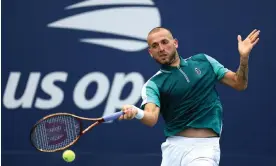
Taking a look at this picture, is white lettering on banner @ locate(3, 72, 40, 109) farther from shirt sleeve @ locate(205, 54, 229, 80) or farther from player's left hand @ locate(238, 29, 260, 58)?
player's left hand @ locate(238, 29, 260, 58)

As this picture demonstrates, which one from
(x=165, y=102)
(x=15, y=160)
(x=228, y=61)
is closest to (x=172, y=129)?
(x=165, y=102)

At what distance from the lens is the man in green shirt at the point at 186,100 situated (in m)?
5.74

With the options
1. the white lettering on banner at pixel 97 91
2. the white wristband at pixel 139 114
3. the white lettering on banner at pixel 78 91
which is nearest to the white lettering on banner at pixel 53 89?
the white lettering on banner at pixel 78 91

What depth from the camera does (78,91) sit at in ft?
26.4

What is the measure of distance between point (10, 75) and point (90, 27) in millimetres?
921

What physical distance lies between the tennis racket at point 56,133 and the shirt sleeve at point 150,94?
458 millimetres

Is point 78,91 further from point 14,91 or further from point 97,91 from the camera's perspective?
point 14,91

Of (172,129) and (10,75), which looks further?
(10,75)

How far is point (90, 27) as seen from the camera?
8.03 m

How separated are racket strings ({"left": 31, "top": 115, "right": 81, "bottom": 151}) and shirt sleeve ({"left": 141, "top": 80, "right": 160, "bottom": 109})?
0.48m

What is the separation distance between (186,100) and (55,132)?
36.7 inches

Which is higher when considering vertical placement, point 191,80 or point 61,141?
point 191,80

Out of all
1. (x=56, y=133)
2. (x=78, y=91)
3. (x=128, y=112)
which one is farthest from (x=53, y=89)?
(x=128, y=112)

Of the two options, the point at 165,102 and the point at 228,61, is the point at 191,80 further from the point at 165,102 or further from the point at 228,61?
the point at 228,61
